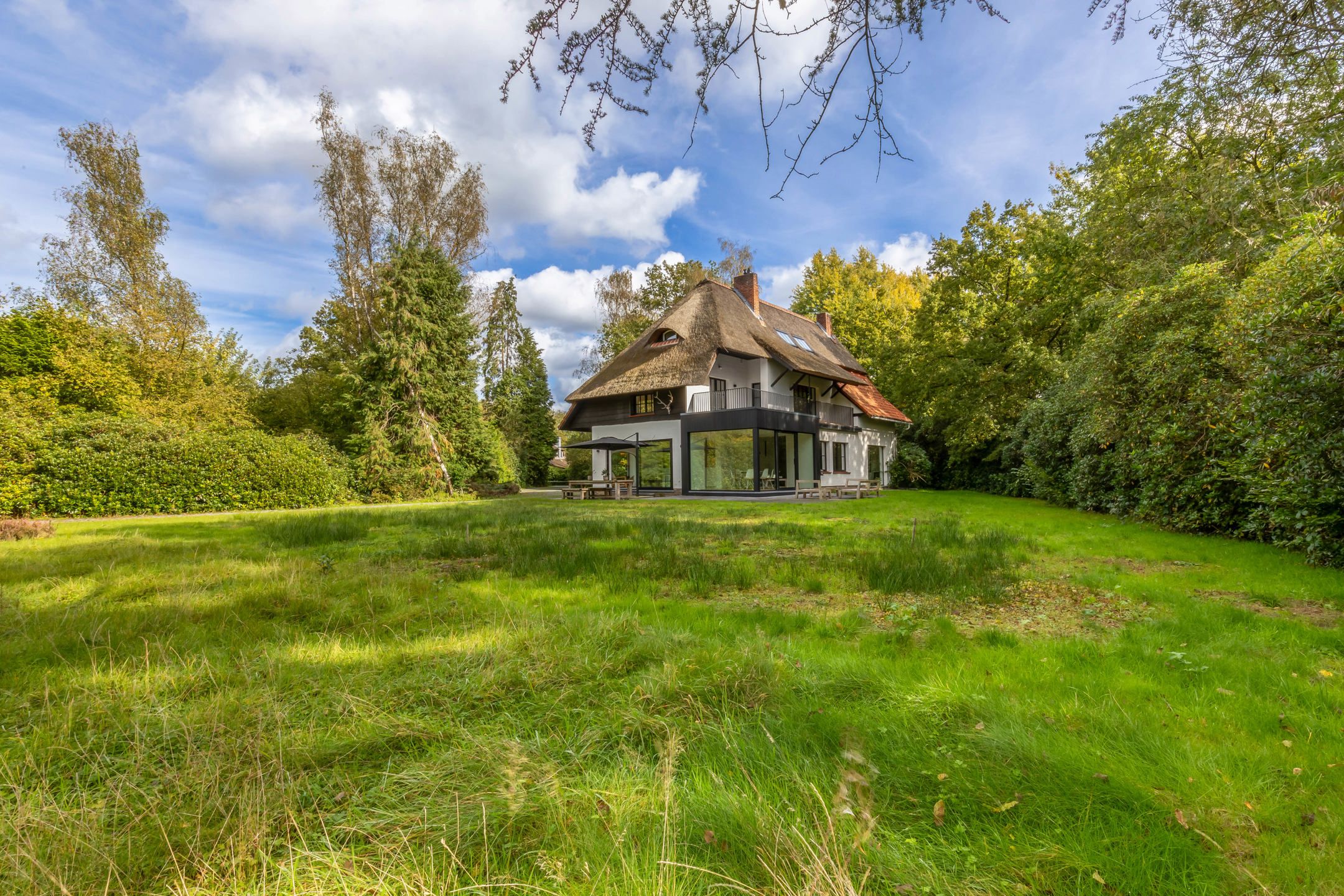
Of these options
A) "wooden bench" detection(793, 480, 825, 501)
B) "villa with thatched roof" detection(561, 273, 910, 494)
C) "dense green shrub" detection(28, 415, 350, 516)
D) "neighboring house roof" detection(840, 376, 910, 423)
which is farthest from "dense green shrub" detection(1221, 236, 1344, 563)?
"dense green shrub" detection(28, 415, 350, 516)

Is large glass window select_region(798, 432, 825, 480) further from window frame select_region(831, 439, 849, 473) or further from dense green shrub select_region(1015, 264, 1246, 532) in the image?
dense green shrub select_region(1015, 264, 1246, 532)

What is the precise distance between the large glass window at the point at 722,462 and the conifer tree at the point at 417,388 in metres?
9.33

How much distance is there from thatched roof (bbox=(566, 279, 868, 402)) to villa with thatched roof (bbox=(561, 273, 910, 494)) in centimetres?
5

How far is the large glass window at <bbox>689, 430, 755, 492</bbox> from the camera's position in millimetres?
20109

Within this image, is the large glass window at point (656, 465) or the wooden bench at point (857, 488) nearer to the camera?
the wooden bench at point (857, 488)

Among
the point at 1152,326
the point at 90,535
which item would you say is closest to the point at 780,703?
the point at 90,535

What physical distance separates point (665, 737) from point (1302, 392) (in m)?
7.51

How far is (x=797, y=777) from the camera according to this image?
1762 mm

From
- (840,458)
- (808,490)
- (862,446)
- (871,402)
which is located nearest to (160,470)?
(808,490)

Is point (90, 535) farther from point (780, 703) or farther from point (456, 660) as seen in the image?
point (780, 703)

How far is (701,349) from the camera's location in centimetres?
2138

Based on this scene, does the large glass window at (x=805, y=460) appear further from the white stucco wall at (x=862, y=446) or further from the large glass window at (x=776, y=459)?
the white stucco wall at (x=862, y=446)

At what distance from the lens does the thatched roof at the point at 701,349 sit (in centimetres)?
2114

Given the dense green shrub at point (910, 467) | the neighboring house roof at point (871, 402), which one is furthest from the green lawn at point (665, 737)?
the dense green shrub at point (910, 467)
